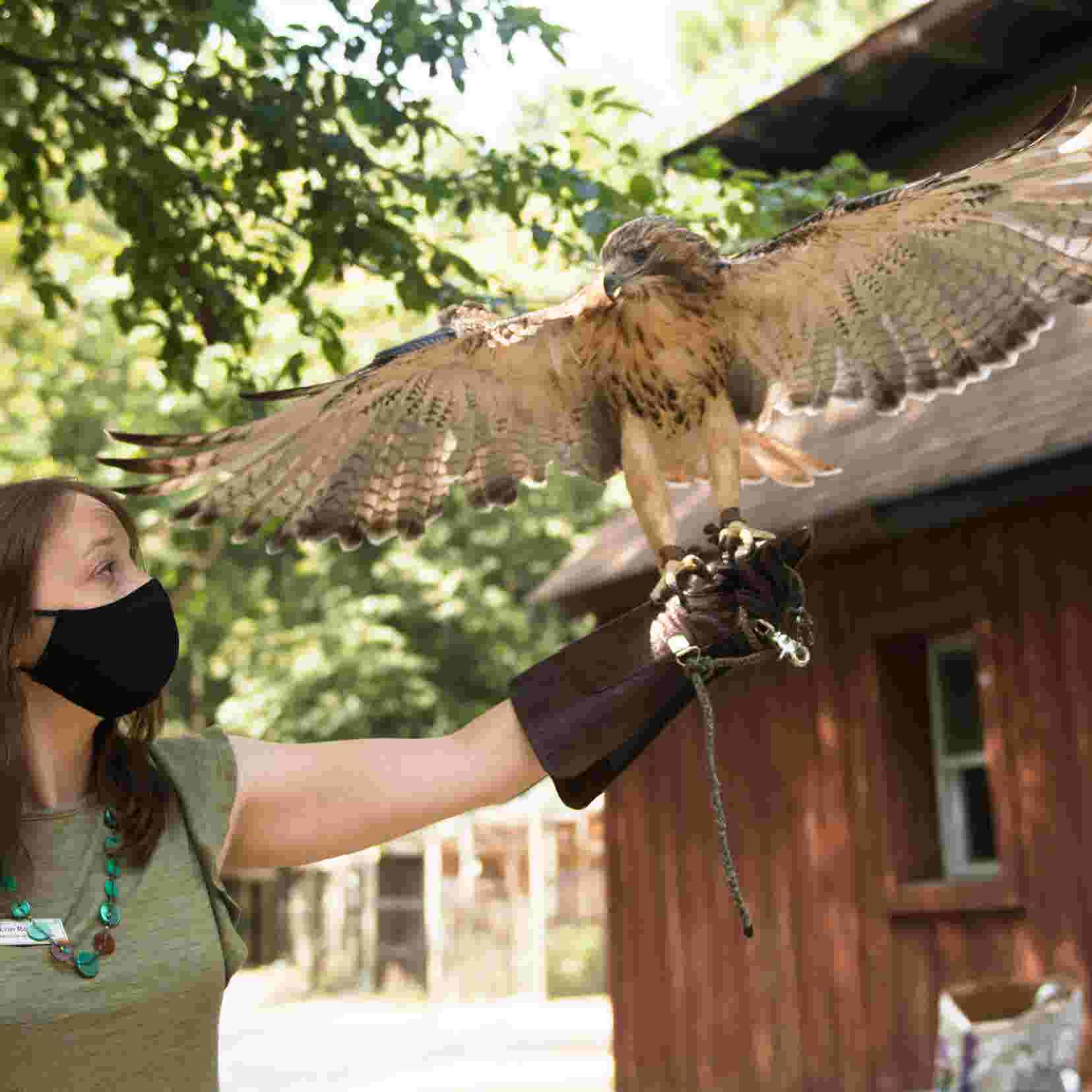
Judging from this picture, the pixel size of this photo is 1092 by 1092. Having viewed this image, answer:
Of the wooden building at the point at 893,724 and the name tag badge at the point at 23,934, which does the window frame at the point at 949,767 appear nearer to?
the wooden building at the point at 893,724

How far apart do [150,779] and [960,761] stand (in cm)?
640

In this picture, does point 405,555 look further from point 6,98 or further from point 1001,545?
point 6,98

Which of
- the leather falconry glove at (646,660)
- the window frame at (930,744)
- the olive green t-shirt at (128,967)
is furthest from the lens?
the window frame at (930,744)

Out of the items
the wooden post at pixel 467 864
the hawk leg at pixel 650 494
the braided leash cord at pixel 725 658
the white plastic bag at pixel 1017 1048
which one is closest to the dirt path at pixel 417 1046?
the wooden post at pixel 467 864

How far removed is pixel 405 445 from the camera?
2969 millimetres

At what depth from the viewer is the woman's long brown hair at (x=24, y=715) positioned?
2.21 metres

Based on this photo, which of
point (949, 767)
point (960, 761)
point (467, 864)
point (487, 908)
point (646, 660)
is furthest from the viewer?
point (467, 864)

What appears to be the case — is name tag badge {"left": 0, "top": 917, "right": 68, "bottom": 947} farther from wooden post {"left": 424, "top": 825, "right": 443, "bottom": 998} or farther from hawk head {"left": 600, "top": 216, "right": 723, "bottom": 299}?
wooden post {"left": 424, "top": 825, "right": 443, "bottom": 998}

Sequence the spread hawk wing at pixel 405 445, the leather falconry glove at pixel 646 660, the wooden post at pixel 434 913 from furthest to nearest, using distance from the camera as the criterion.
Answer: the wooden post at pixel 434 913
the spread hawk wing at pixel 405 445
the leather falconry glove at pixel 646 660

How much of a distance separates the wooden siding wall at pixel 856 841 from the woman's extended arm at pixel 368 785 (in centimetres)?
515

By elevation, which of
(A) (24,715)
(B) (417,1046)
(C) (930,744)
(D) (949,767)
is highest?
(C) (930,744)

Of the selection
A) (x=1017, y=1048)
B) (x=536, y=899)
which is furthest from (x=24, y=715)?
(x=536, y=899)

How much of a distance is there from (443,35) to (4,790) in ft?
9.04

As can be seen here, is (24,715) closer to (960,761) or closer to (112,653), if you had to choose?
(112,653)
